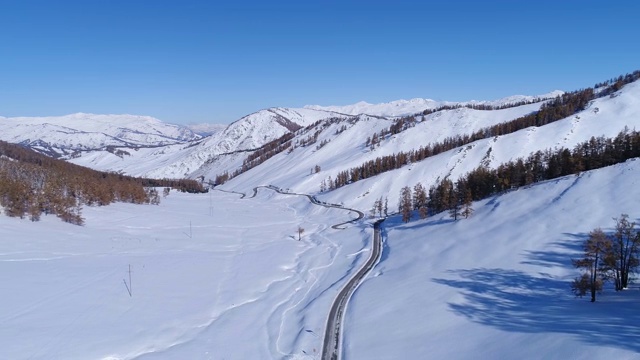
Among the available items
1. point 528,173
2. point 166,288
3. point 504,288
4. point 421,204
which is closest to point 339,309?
point 504,288

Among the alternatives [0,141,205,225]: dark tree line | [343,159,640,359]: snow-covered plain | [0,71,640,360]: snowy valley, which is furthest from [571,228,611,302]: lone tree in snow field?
[0,141,205,225]: dark tree line

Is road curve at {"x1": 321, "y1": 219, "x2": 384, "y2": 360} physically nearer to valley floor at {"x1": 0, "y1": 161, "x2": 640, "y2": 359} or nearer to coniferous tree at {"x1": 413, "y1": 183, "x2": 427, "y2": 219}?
valley floor at {"x1": 0, "y1": 161, "x2": 640, "y2": 359}

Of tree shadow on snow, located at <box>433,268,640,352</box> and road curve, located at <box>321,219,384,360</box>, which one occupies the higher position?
tree shadow on snow, located at <box>433,268,640,352</box>

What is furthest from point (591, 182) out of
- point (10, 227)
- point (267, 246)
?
point (10, 227)

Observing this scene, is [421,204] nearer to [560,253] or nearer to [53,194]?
[560,253]

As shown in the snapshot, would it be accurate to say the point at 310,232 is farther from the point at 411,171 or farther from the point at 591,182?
the point at 411,171
